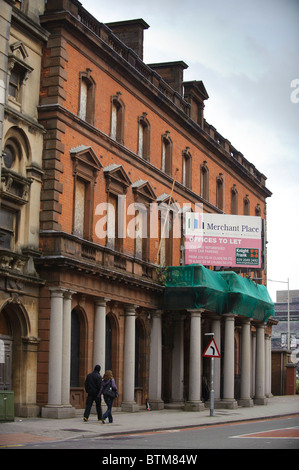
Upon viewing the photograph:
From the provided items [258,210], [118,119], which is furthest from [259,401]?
[118,119]

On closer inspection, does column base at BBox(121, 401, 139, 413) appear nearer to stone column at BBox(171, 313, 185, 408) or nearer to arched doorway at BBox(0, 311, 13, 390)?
stone column at BBox(171, 313, 185, 408)

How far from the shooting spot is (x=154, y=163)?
120 ft

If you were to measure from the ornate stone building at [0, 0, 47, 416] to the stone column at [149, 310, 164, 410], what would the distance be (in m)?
9.26

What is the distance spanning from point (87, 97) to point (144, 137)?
231 inches

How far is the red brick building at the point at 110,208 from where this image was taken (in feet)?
89.6

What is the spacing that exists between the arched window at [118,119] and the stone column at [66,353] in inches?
325

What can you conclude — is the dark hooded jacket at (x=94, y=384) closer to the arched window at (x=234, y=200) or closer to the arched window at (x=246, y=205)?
the arched window at (x=234, y=200)

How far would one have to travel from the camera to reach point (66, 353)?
26953mm

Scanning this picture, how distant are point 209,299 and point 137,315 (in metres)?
3.25

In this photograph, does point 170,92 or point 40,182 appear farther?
point 170,92

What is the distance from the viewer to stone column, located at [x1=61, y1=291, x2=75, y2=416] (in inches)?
1051

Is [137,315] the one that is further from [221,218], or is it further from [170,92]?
[170,92]

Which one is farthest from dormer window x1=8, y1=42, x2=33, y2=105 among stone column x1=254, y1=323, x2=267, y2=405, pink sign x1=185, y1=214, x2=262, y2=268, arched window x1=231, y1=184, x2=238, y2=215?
arched window x1=231, y1=184, x2=238, y2=215
